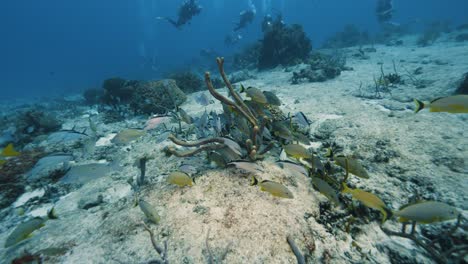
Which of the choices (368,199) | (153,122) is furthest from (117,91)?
(368,199)

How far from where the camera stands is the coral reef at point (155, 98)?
328 inches

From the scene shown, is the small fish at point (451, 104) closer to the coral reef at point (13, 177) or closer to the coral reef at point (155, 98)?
the coral reef at point (13, 177)

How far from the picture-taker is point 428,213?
1.77 meters

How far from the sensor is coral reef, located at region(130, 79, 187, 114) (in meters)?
8.32

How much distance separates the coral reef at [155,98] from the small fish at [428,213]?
756 centimetres

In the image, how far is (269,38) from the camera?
14.4 meters

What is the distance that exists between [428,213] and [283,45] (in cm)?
1422

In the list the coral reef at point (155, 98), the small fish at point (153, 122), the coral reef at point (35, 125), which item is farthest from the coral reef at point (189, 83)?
the small fish at point (153, 122)

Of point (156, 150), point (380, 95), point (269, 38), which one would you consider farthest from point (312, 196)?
point (269, 38)

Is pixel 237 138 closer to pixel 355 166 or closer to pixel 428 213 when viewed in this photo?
pixel 355 166

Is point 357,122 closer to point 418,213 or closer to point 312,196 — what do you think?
point 312,196

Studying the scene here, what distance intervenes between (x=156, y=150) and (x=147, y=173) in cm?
104

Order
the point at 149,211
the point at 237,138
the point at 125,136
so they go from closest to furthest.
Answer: the point at 149,211 → the point at 125,136 → the point at 237,138

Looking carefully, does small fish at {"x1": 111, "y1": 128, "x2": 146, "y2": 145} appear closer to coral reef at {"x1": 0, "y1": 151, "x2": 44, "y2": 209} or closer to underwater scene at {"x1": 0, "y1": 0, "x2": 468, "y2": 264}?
underwater scene at {"x1": 0, "y1": 0, "x2": 468, "y2": 264}
